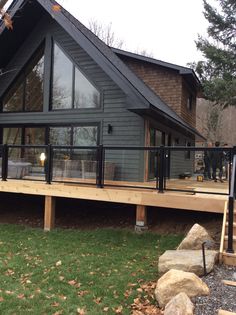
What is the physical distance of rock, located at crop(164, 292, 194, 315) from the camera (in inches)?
141

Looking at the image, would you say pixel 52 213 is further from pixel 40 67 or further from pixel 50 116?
pixel 40 67

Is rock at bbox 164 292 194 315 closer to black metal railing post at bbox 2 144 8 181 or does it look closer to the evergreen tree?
black metal railing post at bbox 2 144 8 181

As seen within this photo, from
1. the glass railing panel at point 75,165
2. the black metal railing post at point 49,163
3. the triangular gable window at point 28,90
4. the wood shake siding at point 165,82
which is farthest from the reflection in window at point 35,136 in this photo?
the wood shake siding at point 165,82

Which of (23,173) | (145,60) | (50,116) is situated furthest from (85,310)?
(145,60)

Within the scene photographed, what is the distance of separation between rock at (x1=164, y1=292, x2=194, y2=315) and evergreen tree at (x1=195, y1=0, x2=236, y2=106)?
14298 millimetres

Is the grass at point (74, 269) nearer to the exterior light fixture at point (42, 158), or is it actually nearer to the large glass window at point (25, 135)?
the exterior light fixture at point (42, 158)

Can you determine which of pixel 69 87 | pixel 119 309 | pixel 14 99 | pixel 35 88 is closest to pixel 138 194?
pixel 119 309

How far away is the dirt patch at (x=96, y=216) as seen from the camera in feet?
25.0

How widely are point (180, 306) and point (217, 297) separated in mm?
602

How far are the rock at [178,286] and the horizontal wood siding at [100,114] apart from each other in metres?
4.62

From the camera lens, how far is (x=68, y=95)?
1102cm

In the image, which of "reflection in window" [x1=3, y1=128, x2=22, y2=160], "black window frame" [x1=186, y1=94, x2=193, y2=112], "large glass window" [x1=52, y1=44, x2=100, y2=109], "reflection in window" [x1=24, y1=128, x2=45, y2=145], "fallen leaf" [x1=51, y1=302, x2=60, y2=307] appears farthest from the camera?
"black window frame" [x1=186, y1=94, x2=193, y2=112]

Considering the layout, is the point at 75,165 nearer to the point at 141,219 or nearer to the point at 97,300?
the point at 141,219

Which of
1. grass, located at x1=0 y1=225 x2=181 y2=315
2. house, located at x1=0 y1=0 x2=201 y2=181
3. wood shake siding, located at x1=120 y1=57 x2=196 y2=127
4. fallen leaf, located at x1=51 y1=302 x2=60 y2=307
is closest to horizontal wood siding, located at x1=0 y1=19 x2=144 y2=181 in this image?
house, located at x1=0 y1=0 x2=201 y2=181
